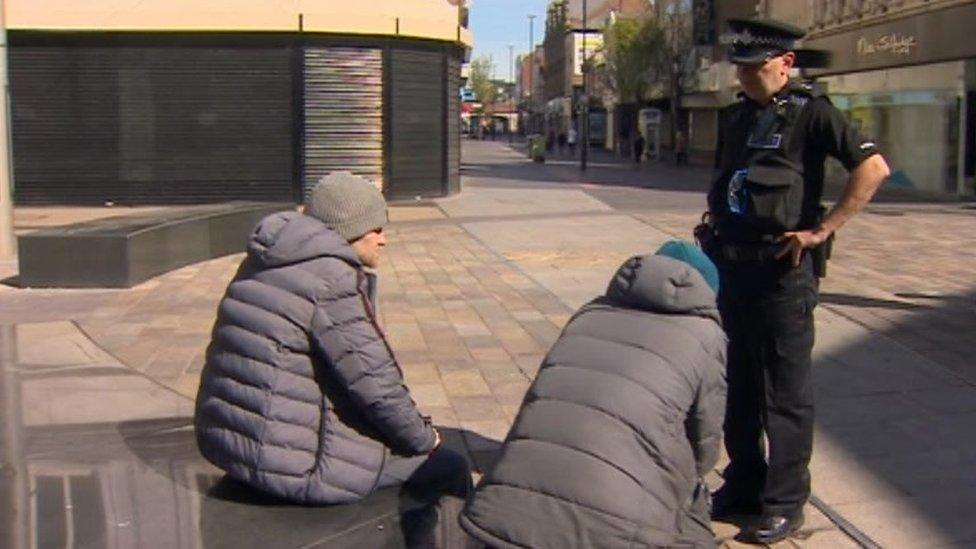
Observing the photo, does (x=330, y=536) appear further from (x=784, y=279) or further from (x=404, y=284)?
(x=404, y=284)

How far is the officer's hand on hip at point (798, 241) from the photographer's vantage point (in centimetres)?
432

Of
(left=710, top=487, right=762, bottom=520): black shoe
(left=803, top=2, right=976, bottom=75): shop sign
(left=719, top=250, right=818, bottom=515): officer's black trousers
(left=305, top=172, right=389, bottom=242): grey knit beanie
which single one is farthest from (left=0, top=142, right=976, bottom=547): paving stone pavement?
(left=803, top=2, right=976, bottom=75): shop sign

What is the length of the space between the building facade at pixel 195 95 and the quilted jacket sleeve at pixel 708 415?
18110 mm

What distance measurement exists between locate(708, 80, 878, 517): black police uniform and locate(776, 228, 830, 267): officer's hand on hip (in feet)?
0.08

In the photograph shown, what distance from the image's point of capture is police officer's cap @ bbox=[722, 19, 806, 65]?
14.1ft

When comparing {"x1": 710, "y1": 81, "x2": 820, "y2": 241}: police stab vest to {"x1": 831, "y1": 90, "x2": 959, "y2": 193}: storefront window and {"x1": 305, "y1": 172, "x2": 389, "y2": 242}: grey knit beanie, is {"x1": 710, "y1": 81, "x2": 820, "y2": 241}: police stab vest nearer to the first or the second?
{"x1": 305, "y1": 172, "x2": 389, "y2": 242}: grey knit beanie

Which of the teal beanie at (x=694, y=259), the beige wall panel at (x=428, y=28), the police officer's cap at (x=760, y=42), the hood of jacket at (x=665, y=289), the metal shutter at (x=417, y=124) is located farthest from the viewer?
the metal shutter at (x=417, y=124)

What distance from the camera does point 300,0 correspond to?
20797 mm

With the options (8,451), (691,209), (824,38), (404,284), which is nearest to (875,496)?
(8,451)

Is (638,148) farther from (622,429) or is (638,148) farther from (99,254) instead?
(622,429)

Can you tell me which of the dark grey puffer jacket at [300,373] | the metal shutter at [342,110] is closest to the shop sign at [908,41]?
the metal shutter at [342,110]

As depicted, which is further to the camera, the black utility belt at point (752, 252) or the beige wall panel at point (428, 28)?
the beige wall panel at point (428, 28)

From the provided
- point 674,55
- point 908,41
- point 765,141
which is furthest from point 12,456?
point 674,55

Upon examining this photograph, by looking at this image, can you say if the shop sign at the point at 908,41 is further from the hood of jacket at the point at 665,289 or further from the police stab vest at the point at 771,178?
the hood of jacket at the point at 665,289
